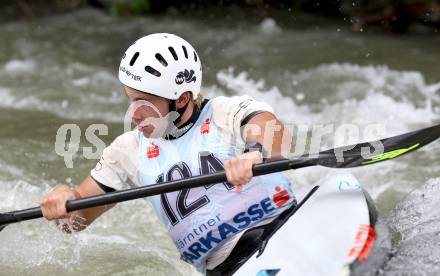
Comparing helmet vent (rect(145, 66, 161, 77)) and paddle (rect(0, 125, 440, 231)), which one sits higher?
helmet vent (rect(145, 66, 161, 77))

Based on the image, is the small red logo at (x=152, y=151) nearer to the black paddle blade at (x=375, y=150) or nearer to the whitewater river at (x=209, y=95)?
the black paddle blade at (x=375, y=150)

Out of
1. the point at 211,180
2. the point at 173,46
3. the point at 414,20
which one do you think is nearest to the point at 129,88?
the point at 173,46

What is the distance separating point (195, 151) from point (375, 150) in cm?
84

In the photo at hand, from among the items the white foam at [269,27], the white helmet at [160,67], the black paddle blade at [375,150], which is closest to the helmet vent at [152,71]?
the white helmet at [160,67]

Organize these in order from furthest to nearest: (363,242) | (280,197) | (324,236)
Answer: (280,197)
(324,236)
(363,242)

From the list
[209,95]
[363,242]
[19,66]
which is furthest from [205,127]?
[19,66]

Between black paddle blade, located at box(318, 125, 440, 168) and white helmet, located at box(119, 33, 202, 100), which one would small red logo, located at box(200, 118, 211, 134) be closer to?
white helmet, located at box(119, 33, 202, 100)

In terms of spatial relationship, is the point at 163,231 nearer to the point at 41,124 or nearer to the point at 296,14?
the point at 41,124

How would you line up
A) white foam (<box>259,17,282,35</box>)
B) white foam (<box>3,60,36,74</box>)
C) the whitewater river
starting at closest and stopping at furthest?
the whitewater river < white foam (<box>3,60,36,74</box>) < white foam (<box>259,17,282,35</box>)

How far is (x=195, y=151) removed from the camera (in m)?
3.54

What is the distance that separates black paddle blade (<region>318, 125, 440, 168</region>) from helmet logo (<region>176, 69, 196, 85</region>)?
0.69 meters

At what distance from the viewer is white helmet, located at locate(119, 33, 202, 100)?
3449mm

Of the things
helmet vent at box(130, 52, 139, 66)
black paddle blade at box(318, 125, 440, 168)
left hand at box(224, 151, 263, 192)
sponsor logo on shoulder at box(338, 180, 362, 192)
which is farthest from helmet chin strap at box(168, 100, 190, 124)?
sponsor logo on shoulder at box(338, 180, 362, 192)

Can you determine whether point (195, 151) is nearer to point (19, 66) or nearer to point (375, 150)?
point (375, 150)
